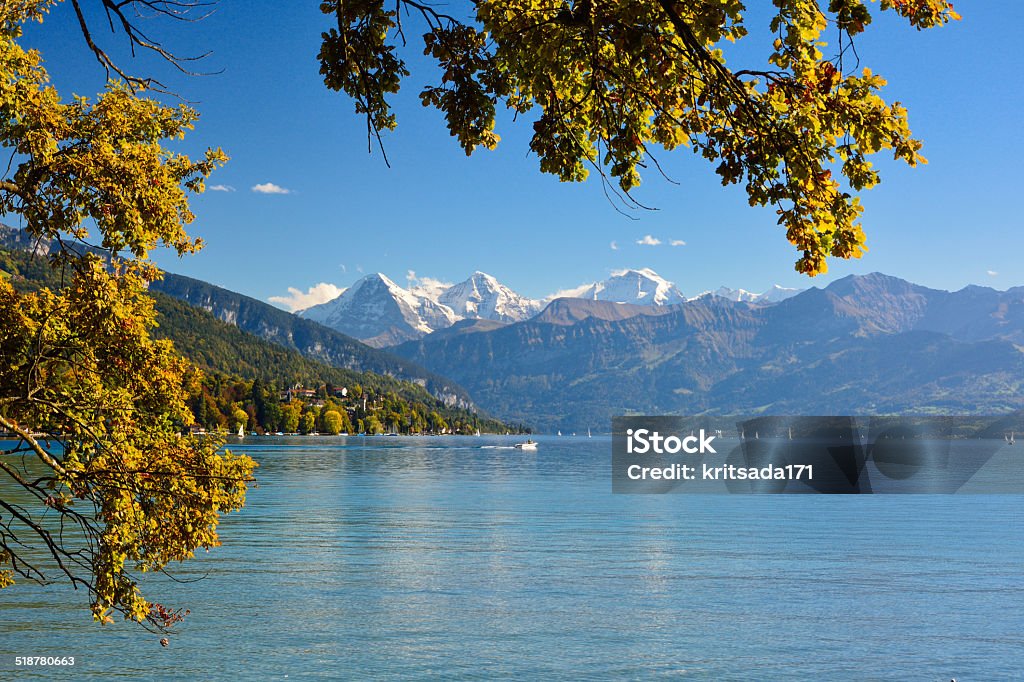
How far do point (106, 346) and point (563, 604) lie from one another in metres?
23.1

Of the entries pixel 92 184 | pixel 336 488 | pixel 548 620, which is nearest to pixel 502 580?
pixel 548 620

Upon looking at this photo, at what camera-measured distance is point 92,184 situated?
11.2 m

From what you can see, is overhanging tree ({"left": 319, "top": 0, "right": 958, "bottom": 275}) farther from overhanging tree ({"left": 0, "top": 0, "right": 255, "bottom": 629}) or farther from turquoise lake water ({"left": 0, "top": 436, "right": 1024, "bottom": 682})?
turquoise lake water ({"left": 0, "top": 436, "right": 1024, "bottom": 682})

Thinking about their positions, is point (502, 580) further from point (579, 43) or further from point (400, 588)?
point (579, 43)

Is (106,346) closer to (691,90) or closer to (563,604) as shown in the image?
(691,90)

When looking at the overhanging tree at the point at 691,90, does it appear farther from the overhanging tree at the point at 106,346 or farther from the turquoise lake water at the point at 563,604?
the turquoise lake water at the point at 563,604

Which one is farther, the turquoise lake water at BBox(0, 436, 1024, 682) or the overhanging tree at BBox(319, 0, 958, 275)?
the turquoise lake water at BBox(0, 436, 1024, 682)

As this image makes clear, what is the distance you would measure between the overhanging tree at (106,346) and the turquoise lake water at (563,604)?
40.8ft

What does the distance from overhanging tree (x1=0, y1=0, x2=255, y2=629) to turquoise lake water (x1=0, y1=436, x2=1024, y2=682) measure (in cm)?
1245

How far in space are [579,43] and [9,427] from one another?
28.8 feet

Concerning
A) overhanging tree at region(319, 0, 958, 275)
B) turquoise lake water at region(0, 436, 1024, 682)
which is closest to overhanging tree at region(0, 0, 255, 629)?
overhanging tree at region(319, 0, 958, 275)

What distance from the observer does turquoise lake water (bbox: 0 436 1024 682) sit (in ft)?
81.0

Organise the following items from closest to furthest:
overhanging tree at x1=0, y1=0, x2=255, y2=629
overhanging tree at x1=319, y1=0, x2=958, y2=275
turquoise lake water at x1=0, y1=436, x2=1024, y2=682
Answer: overhanging tree at x1=319, y1=0, x2=958, y2=275 → overhanging tree at x1=0, y1=0, x2=255, y2=629 → turquoise lake water at x1=0, y1=436, x2=1024, y2=682

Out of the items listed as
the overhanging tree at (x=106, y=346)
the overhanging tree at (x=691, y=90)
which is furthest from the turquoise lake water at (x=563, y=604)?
the overhanging tree at (x=691, y=90)
